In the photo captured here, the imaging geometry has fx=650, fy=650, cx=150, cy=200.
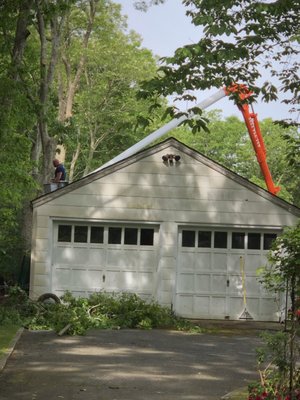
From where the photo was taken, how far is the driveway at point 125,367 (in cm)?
823

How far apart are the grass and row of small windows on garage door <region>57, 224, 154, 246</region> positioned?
12.6ft

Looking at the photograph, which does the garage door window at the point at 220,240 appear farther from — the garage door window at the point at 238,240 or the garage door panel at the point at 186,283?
the garage door panel at the point at 186,283

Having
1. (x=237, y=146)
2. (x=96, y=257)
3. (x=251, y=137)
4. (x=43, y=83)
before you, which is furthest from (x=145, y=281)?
(x=237, y=146)

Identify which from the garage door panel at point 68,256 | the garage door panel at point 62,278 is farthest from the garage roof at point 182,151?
the garage door panel at point 62,278

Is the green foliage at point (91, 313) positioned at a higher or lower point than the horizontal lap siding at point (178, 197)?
lower

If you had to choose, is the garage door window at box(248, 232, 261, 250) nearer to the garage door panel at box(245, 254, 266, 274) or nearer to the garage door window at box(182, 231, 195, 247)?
the garage door panel at box(245, 254, 266, 274)

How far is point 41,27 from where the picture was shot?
20.1 meters

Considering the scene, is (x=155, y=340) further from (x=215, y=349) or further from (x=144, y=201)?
(x=144, y=201)

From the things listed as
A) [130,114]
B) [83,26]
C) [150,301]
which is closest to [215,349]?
[150,301]

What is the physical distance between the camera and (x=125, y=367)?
10023 millimetres

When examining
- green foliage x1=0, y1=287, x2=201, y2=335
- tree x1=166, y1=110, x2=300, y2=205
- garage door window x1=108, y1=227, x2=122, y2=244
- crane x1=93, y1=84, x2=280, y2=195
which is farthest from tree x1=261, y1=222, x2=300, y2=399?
tree x1=166, y1=110, x2=300, y2=205

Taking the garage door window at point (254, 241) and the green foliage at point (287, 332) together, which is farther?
the garage door window at point (254, 241)

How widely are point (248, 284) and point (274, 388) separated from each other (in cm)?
1110

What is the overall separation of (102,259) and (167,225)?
1980mm
